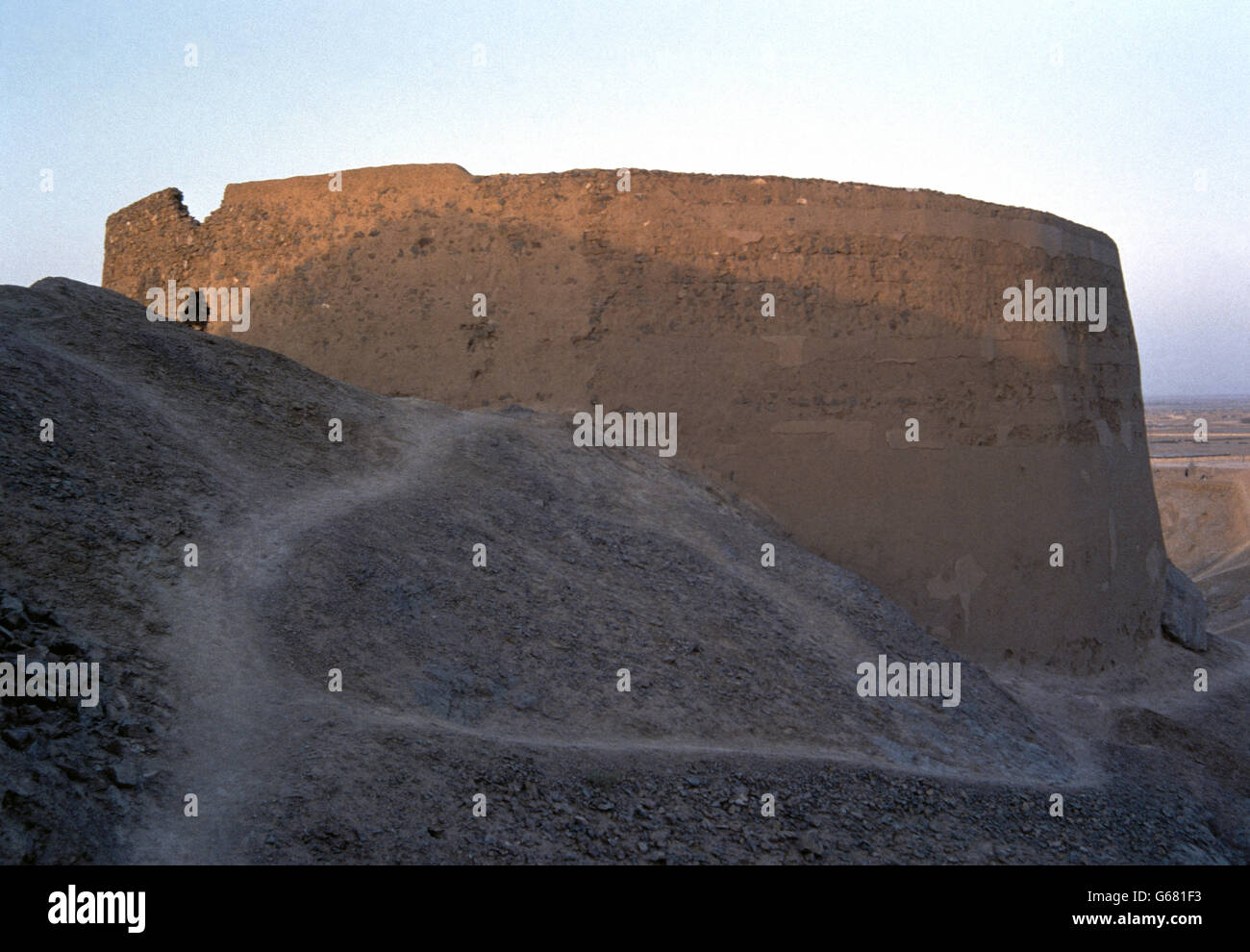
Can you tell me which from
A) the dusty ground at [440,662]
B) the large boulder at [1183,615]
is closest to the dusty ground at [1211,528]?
the large boulder at [1183,615]

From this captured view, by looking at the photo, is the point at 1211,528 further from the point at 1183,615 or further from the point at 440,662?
the point at 440,662

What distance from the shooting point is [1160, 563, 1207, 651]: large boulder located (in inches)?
567

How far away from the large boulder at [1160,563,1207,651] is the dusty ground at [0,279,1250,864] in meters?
3.93

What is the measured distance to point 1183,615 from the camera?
14664 millimetres

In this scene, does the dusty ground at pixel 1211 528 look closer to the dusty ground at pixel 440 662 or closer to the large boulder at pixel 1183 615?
the large boulder at pixel 1183 615

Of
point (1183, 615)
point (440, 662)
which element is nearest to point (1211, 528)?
point (1183, 615)

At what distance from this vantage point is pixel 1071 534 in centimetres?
1233

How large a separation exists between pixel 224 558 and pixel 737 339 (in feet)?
20.6

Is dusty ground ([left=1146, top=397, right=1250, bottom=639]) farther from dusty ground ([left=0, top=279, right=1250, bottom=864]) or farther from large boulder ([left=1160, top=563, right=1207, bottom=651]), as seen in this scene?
dusty ground ([left=0, top=279, right=1250, bottom=864])

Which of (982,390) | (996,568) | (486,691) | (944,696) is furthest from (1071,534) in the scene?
(486,691)

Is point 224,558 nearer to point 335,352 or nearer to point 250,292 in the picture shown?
point 335,352

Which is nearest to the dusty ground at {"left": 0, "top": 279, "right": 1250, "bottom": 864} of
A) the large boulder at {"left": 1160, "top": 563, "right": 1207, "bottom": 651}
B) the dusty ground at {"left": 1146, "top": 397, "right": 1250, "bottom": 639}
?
the large boulder at {"left": 1160, "top": 563, "right": 1207, "bottom": 651}

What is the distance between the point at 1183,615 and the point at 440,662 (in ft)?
40.3
